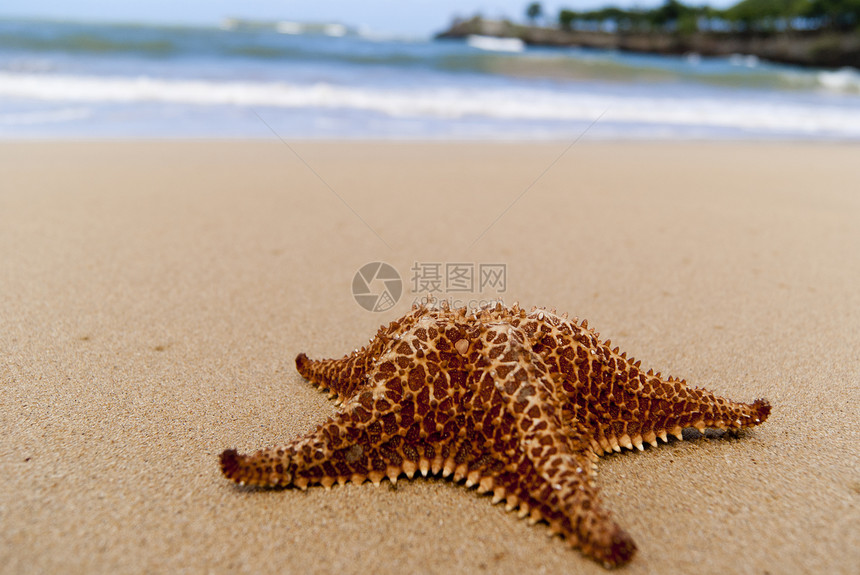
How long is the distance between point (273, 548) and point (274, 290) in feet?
8.76

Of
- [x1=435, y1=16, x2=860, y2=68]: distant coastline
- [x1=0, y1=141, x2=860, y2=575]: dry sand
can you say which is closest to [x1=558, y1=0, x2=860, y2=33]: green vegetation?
[x1=435, y1=16, x2=860, y2=68]: distant coastline

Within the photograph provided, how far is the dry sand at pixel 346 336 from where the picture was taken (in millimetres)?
2131

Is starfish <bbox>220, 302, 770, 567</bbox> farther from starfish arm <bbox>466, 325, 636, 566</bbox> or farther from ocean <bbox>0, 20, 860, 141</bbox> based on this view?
ocean <bbox>0, 20, 860, 141</bbox>

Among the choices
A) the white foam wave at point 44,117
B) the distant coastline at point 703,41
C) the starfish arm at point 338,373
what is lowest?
the distant coastline at point 703,41

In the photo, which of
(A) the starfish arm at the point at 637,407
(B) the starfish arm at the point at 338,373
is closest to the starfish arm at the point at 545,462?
(A) the starfish arm at the point at 637,407

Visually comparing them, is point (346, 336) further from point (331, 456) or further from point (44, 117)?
point (44, 117)

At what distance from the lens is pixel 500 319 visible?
2355 millimetres

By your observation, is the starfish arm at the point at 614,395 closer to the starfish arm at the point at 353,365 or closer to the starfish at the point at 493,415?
the starfish at the point at 493,415

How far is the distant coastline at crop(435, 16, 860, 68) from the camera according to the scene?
184 feet

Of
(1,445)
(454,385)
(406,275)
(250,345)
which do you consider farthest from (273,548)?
(406,275)

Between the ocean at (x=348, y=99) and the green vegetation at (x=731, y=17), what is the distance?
46168 mm

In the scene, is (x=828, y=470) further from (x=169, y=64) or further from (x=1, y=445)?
(x=169, y=64)

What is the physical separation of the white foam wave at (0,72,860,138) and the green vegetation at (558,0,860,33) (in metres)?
55.4

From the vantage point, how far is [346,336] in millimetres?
3893
